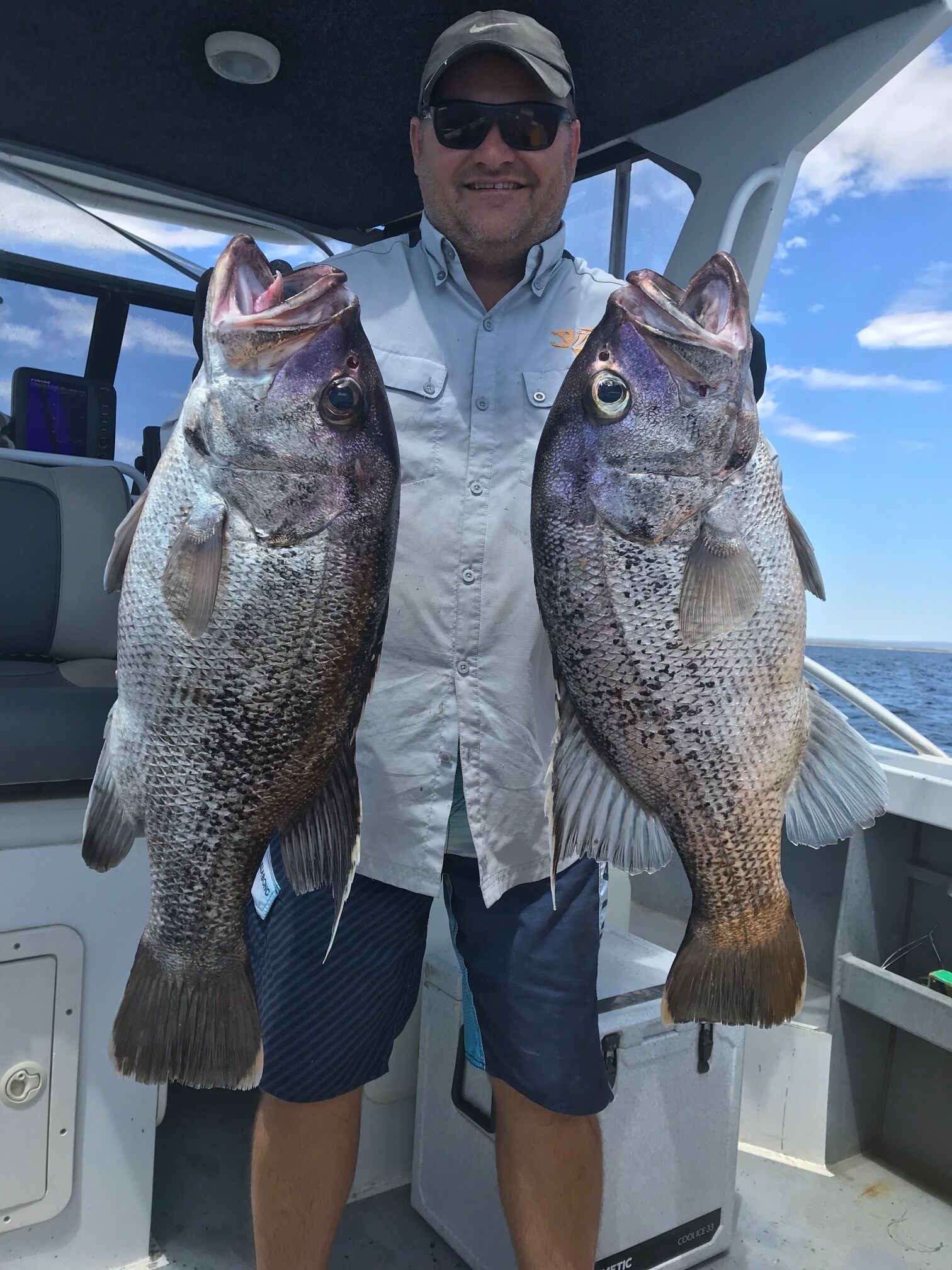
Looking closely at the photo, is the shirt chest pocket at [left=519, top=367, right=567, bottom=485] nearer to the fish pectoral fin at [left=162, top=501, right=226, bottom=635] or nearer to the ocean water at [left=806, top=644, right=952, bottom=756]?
the fish pectoral fin at [left=162, top=501, right=226, bottom=635]

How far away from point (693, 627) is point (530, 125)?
3.46 feet

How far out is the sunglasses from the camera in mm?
1700

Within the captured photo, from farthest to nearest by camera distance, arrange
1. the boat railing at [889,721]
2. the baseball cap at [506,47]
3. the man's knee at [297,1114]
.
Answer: the boat railing at [889,721] → the man's knee at [297,1114] → the baseball cap at [506,47]

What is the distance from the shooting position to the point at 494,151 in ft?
5.64

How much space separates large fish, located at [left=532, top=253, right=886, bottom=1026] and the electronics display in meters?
3.06

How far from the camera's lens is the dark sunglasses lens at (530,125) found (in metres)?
1.70

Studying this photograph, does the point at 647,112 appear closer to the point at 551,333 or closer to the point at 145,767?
the point at 551,333

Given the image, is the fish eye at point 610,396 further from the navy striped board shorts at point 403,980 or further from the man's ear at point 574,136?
the navy striped board shorts at point 403,980

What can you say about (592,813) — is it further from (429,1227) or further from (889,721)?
(889,721)

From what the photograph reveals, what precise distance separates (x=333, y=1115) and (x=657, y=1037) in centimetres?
88

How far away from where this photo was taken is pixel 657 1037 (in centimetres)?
226

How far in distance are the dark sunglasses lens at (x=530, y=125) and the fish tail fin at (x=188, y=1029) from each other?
1.58 meters

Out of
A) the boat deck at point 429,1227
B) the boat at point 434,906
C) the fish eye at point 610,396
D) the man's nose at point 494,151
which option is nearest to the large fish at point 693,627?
the fish eye at point 610,396

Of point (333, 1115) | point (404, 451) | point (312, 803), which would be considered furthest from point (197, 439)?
point (333, 1115)
